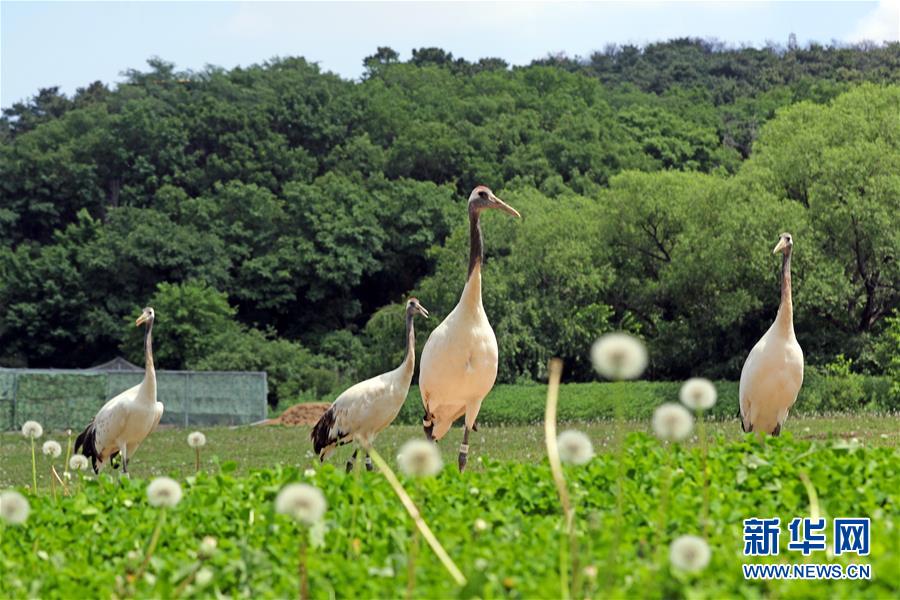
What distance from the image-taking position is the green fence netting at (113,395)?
34.1 m

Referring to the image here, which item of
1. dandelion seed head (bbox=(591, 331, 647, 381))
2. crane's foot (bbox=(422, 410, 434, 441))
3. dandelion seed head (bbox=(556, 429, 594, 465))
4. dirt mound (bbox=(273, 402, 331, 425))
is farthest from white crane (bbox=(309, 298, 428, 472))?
dirt mound (bbox=(273, 402, 331, 425))

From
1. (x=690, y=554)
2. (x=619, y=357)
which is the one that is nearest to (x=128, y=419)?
(x=619, y=357)

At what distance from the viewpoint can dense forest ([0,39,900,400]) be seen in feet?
114

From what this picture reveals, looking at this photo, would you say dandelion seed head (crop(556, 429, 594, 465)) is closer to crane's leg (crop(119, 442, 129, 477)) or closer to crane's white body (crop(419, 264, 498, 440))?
crane's white body (crop(419, 264, 498, 440))

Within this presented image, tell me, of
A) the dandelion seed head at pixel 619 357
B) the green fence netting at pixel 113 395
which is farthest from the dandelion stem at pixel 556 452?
the green fence netting at pixel 113 395

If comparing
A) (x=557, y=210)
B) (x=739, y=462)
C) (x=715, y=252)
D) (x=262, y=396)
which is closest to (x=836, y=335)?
(x=715, y=252)

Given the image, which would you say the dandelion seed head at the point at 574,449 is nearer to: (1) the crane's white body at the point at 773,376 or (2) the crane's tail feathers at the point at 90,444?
(1) the crane's white body at the point at 773,376

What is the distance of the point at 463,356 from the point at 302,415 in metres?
23.4

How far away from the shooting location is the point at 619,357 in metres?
4.67

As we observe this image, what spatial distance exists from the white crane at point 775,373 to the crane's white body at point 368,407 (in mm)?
3179

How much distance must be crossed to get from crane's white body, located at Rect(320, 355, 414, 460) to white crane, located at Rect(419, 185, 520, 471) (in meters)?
1.66

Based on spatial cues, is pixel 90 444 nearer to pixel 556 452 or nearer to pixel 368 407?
pixel 368 407

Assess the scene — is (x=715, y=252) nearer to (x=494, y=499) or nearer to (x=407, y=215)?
(x=407, y=215)

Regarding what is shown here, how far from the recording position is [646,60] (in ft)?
297
